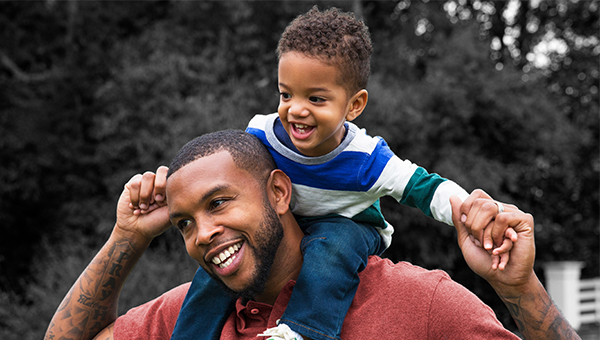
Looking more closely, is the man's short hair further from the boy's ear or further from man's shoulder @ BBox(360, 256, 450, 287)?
man's shoulder @ BBox(360, 256, 450, 287)

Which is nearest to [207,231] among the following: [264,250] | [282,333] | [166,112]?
[264,250]

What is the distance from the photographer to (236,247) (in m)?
2.13

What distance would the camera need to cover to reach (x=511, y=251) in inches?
73.2

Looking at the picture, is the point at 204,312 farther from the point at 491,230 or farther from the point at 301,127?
the point at 491,230

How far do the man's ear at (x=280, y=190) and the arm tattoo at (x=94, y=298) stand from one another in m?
0.83

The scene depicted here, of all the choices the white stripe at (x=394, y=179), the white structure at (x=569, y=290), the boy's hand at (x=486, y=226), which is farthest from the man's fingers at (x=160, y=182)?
the white structure at (x=569, y=290)

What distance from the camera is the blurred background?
955 centimetres

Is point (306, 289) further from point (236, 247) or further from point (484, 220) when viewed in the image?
point (484, 220)

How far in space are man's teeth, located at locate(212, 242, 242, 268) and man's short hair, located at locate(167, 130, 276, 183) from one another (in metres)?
0.31

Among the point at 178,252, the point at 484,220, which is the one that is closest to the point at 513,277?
the point at 484,220

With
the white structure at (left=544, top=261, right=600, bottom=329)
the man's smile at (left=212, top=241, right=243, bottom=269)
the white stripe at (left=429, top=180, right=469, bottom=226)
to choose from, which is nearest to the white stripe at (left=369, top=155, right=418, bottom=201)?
the white stripe at (left=429, top=180, right=469, bottom=226)

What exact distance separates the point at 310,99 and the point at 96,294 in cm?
137

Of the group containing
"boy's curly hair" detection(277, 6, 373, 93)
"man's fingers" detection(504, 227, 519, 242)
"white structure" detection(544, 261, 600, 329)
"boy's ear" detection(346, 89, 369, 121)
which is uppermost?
"boy's curly hair" detection(277, 6, 373, 93)

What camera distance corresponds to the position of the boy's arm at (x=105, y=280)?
2.63 metres
